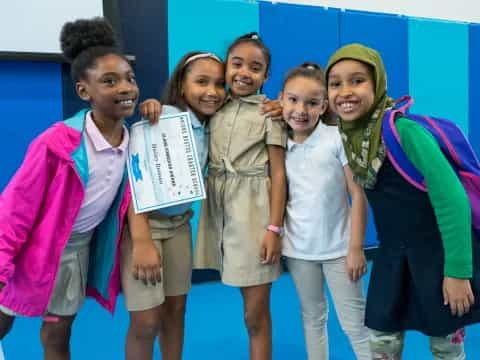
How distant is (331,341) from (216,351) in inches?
18.1

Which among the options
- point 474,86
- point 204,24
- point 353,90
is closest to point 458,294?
point 353,90

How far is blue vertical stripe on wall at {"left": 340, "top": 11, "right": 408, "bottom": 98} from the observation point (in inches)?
124

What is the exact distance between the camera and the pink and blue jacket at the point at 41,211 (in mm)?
1282

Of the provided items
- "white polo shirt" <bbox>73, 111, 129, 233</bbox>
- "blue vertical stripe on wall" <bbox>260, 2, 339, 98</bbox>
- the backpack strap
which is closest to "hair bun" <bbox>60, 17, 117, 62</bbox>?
"white polo shirt" <bbox>73, 111, 129, 233</bbox>

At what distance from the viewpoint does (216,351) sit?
2.00 meters

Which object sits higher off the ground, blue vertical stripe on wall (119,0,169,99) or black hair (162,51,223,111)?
blue vertical stripe on wall (119,0,169,99)

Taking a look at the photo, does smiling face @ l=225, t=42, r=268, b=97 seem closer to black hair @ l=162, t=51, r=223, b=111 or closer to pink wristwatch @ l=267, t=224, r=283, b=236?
black hair @ l=162, t=51, r=223, b=111

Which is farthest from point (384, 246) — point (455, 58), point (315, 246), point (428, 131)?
point (455, 58)

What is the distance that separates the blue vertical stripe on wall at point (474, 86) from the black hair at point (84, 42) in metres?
3.04

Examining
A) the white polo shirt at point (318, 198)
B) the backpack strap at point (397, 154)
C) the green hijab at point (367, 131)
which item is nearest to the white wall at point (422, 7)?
the white polo shirt at point (318, 198)

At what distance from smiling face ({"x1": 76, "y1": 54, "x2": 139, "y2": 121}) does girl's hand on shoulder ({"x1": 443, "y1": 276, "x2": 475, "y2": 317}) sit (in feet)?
2.93

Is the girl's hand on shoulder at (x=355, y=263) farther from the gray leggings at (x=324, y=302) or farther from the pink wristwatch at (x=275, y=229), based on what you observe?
the pink wristwatch at (x=275, y=229)

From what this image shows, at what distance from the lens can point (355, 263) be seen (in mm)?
1418

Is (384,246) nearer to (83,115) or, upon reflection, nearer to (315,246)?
(315,246)
